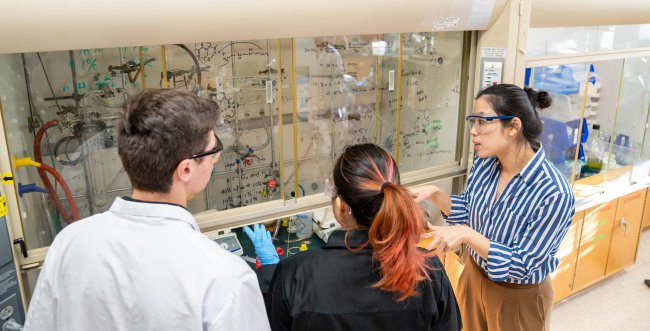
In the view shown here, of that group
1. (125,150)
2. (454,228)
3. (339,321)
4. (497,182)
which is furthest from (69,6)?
(497,182)

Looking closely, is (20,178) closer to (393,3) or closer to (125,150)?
(125,150)

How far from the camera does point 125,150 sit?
3.69 ft

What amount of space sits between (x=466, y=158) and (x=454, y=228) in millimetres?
997

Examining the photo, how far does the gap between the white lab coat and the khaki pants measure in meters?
1.31

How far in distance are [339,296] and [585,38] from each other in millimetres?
3790

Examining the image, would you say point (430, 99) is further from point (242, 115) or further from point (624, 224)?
point (624, 224)

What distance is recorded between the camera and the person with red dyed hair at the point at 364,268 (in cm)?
123

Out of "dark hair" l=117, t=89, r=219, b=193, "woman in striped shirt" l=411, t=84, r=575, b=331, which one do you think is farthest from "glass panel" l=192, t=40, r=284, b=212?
"dark hair" l=117, t=89, r=219, b=193

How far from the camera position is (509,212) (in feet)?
6.34

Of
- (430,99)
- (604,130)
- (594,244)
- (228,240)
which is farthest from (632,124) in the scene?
(228,240)

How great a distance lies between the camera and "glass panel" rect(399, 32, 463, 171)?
265 cm

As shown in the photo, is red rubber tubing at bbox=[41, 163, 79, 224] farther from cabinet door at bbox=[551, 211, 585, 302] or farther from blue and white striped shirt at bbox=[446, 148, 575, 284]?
cabinet door at bbox=[551, 211, 585, 302]

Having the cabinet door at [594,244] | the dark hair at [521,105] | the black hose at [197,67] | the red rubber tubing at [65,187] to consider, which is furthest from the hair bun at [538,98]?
the red rubber tubing at [65,187]

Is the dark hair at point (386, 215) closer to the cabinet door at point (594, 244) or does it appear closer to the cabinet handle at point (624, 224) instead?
the cabinet door at point (594, 244)
